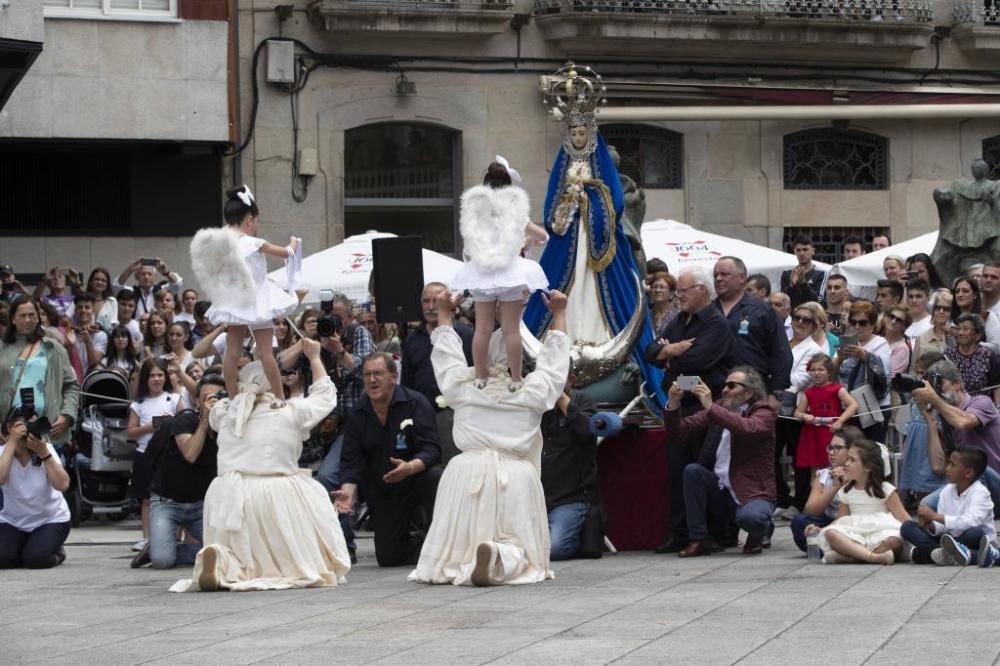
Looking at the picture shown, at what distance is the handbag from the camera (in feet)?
48.0

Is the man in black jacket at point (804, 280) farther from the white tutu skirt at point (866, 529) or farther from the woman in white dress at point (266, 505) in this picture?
the woman in white dress at point (266, 505)

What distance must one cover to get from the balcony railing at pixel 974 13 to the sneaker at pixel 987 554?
17.0 m

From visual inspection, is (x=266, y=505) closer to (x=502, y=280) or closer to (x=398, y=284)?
(x=502, y=280)

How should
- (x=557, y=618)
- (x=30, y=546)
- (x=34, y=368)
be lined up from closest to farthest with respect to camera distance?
(x=557, y=618)
(x=30, y=546)
(x=34, y=368)

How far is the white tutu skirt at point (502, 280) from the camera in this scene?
38.8ft

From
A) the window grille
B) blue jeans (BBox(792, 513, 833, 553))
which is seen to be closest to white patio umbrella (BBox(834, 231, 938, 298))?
the window grille

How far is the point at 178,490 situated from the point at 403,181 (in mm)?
13303

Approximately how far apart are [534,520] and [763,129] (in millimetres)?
16194

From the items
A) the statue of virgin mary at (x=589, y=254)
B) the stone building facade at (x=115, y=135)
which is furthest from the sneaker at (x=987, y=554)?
the stone building facade at (x=115, y=135)

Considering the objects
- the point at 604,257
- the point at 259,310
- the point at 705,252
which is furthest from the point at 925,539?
the point at 705,252

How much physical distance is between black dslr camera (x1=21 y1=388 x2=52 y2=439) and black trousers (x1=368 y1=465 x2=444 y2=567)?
7.44ft

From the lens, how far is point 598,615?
1007cm

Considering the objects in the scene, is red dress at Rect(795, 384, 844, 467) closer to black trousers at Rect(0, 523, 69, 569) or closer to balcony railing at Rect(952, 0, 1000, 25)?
black trousers at Rect(0, 523, 69, 569)

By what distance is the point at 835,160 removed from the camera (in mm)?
27781
